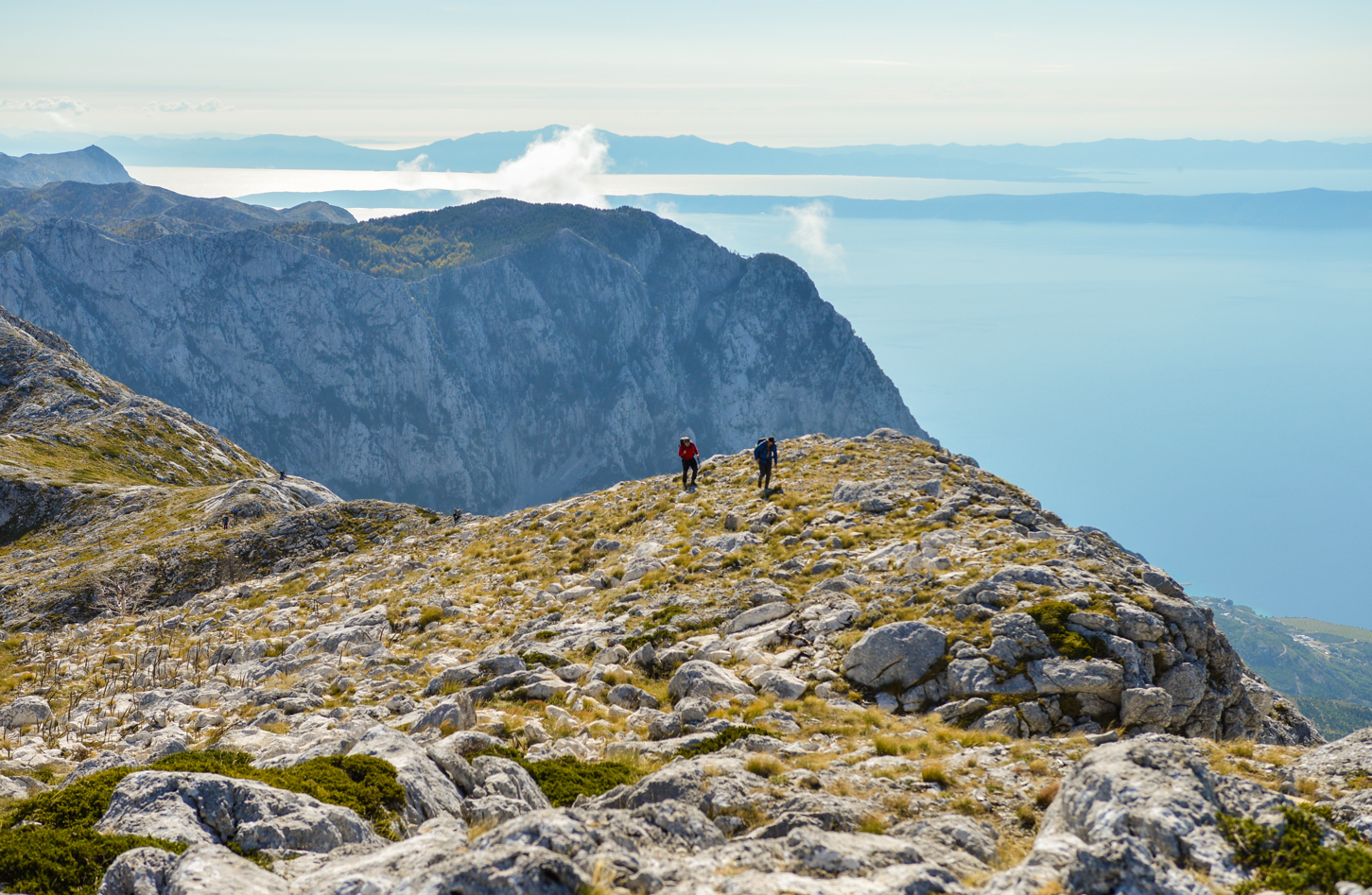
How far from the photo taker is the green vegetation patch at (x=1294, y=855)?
24.4ft

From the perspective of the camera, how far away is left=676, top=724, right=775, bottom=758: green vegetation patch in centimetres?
1321

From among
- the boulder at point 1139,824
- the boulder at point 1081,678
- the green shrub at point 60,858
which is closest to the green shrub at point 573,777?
the green shrub at point 60,858

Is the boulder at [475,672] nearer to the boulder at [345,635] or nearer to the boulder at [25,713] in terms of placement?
the boulder at [345,635]

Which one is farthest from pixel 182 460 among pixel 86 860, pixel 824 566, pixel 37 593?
pixel 86 860

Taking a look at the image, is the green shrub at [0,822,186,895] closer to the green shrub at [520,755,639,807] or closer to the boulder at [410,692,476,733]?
the green shrub at [520,755,639,807]

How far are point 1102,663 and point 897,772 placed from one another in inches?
253

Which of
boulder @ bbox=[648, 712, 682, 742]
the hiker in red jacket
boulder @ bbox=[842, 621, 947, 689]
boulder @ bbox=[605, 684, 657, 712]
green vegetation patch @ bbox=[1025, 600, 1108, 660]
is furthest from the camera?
the hiker in red jacket

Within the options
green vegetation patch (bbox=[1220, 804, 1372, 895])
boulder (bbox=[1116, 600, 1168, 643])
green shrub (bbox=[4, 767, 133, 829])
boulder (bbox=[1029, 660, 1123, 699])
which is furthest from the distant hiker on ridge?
green shrub (bbox=[4, 767, 133, 829])

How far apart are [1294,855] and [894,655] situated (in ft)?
29.5

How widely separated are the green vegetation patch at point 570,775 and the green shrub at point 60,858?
5014 millimetres

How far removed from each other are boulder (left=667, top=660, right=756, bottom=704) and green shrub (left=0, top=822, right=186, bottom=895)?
1007 cm

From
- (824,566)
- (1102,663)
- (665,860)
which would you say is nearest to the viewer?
(665,860)

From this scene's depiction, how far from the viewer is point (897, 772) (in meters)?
11.8

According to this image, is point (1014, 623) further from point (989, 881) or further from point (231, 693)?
point (231, 693)
